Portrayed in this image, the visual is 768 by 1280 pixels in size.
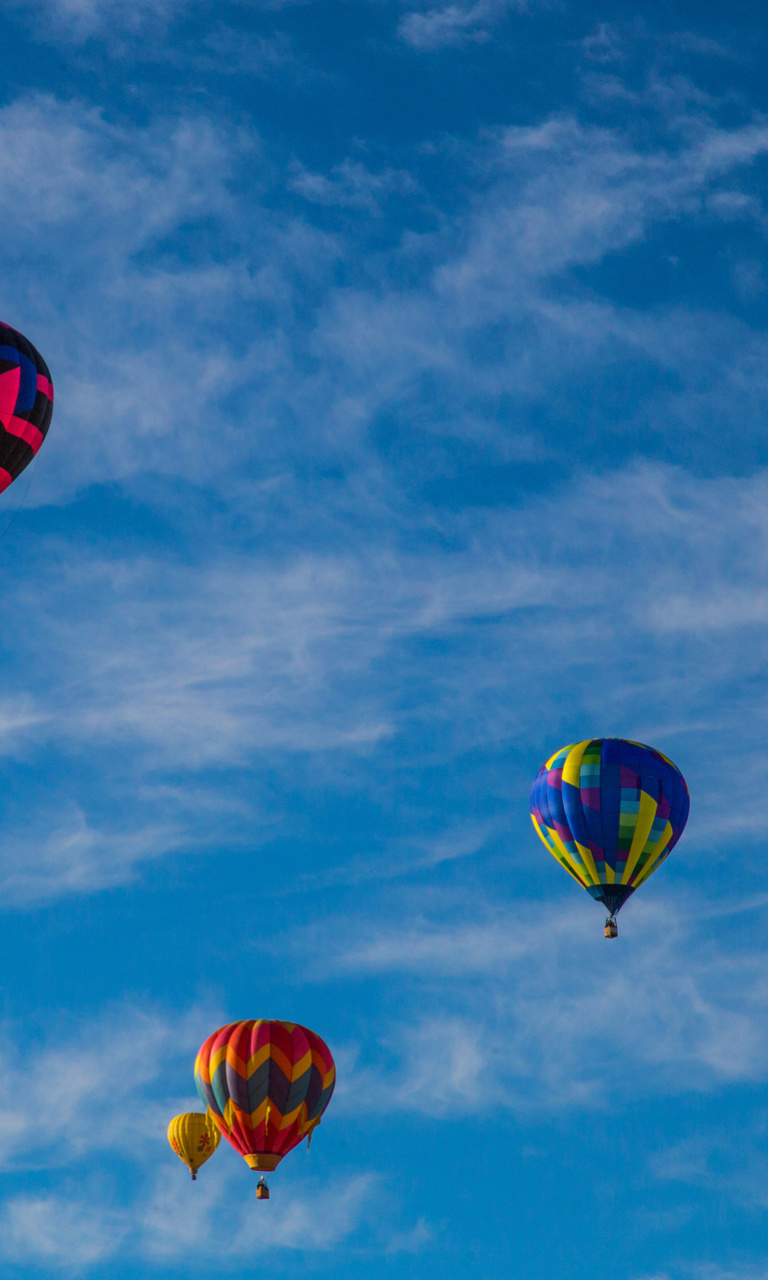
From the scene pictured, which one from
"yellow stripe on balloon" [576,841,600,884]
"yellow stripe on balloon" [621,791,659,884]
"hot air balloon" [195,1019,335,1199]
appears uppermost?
"yellow stripe on balloon" [621,791,659,884]

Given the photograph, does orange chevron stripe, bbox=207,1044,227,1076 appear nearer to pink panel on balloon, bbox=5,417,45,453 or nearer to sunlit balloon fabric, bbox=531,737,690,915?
sunlit balloon fabric, bbox=531,737,690,915

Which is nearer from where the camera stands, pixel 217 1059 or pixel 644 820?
pixel 217 1059

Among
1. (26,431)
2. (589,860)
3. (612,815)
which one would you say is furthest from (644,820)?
(26,431)

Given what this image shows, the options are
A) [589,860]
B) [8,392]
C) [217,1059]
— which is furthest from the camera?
[589,860]

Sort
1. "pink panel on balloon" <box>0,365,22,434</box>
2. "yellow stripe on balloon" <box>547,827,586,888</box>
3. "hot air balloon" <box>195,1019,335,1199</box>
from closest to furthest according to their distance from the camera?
"pink panel on balloon" <box>0,365,22,434</box> → "hot air balloon" <box>195,1019,335,1199</box> → "yellow stripe on balloon" <box>547,827,586,888</box>

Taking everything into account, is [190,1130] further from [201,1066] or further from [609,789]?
[609,789]

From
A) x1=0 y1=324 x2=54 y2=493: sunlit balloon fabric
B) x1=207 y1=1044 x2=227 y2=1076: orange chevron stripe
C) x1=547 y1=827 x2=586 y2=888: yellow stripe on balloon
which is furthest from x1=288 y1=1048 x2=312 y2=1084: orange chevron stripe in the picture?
x1=0 y1=324 x2=54 y2=493: sunlit balloon fabric

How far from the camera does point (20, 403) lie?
65562mm

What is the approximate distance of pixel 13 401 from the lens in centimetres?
Answer: 6531

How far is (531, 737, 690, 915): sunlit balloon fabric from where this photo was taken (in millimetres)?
73125

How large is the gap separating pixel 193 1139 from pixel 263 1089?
15.6m

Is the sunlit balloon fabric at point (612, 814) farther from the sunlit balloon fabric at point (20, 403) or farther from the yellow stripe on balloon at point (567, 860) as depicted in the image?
the sunlit balloon fabric at point (20, 403)

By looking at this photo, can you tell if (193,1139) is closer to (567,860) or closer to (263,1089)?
(263,1089)

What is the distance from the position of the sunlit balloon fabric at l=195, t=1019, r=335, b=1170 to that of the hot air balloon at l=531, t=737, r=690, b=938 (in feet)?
35.2
